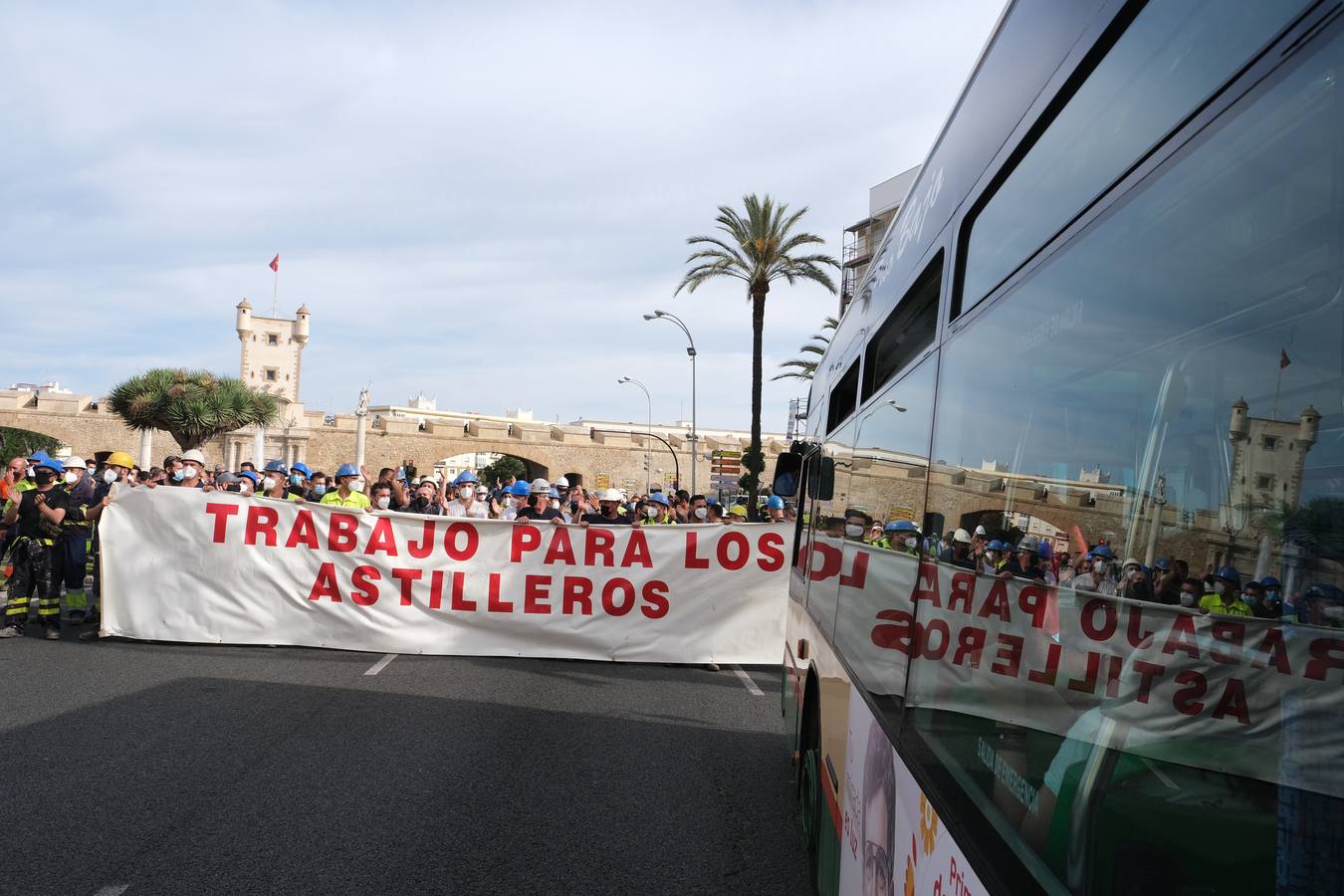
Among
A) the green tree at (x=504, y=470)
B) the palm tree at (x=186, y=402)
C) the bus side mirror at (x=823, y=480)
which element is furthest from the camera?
the green tree at (x=504, y=470)

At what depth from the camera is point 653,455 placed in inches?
3873

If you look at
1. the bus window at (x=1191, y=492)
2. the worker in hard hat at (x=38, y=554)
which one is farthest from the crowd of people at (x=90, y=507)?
the bus window at (x=1191, y=492)

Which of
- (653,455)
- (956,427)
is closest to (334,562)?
(956,427)

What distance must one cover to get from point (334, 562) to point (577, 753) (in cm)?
468

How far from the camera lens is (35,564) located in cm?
1073

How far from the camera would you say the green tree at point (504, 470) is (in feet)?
325

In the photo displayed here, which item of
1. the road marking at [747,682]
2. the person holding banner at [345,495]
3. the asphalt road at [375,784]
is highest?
the person holding banner at [345,495]

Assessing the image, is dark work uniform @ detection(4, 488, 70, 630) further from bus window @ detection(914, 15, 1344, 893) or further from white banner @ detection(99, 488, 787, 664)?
bus window @ detection(914, 15, 1344, 893)

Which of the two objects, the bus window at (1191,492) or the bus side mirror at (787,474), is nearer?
the bus window at (1191,492)

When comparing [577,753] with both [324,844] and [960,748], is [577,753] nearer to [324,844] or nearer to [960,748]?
[324,844]

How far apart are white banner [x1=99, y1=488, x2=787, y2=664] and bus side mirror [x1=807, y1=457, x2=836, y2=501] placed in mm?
4427

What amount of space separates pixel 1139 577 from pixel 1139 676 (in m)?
0.13

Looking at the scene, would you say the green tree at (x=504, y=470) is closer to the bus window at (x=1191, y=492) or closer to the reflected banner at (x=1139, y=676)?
the reflected banner at (x=1139, y=676)

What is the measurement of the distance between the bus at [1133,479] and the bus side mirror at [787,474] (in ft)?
20.0
